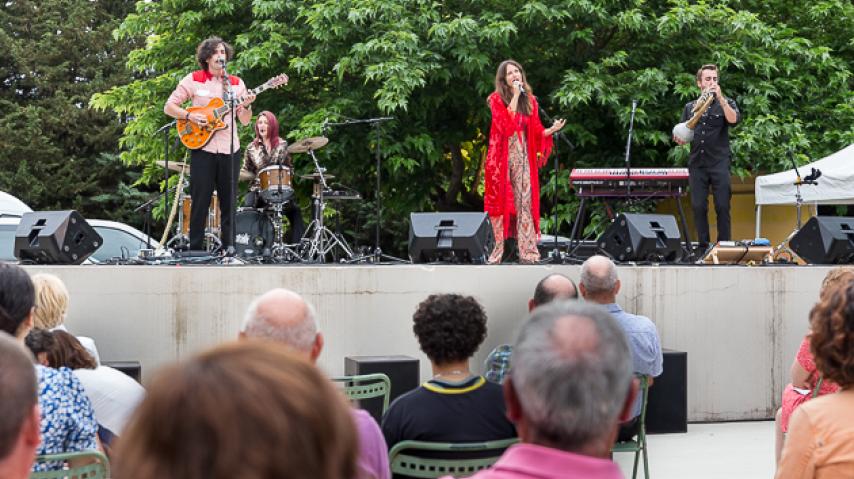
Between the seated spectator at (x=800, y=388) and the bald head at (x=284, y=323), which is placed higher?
the bald head at (x=284, y=323)

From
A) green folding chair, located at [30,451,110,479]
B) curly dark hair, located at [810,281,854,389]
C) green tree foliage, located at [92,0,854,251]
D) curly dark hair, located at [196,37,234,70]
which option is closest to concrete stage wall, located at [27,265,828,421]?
curly dark hair, located at [196,37,234,70]

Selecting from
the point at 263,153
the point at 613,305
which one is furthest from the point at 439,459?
the point at 263,153

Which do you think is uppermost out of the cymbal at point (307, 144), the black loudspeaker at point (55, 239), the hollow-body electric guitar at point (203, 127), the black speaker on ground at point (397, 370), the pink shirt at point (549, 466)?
the cymbal at point (307, 144)

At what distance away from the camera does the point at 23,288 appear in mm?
3055

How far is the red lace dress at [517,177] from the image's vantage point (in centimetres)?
796

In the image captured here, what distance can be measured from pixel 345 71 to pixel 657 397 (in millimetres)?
8015

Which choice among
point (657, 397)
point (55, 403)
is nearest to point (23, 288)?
point (55, 403)

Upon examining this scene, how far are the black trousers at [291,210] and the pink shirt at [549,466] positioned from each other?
8.45m

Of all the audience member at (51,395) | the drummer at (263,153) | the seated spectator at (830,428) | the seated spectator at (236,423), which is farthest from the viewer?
the drummer at (263,153)

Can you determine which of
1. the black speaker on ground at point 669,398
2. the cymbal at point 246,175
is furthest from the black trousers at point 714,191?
the cymbal at point 246,175

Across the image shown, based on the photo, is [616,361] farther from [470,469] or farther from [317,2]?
[317,2]

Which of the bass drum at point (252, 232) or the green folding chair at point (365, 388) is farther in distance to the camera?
the bass drum at point (252, 232)

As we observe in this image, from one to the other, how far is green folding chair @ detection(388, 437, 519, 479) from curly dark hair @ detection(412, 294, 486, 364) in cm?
34

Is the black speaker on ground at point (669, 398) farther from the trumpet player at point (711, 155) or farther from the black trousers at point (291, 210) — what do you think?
the black trousers at point (291, 210)
